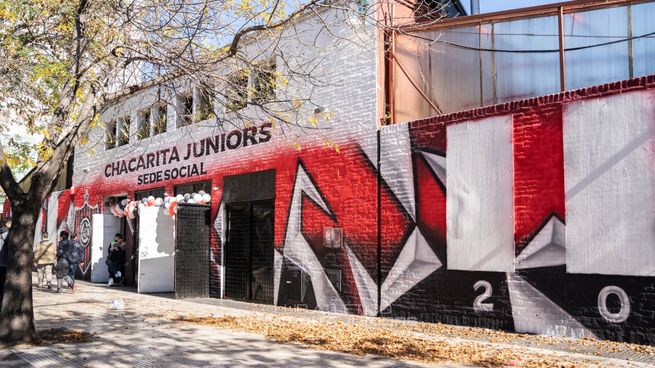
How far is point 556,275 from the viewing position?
8148mm

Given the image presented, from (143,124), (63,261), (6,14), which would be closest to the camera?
(6,14)

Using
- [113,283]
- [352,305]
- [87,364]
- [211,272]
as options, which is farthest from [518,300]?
[113,283]

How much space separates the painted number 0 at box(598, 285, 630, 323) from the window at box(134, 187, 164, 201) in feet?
41.4

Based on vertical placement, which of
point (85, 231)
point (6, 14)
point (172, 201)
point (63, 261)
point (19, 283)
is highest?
point (6, 14)

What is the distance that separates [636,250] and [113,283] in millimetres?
15171

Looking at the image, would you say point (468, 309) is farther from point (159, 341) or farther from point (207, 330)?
point (159, 341)

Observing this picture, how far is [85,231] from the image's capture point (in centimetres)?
2011

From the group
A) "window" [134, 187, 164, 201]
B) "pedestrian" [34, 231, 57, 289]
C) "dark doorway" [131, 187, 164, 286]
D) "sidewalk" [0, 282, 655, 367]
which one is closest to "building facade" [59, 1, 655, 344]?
"sidewalk" [0, 282, 655, 367]

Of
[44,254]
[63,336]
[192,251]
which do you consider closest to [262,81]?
[63,336]

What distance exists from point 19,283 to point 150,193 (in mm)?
→ 9682

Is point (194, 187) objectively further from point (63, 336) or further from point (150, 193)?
point (63, 336)

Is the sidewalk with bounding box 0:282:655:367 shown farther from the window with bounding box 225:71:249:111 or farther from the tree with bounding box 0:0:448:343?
the window with bounding box 225:71:249:111

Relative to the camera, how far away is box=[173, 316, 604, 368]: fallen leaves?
21.5 feet

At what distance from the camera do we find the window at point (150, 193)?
16809mm
